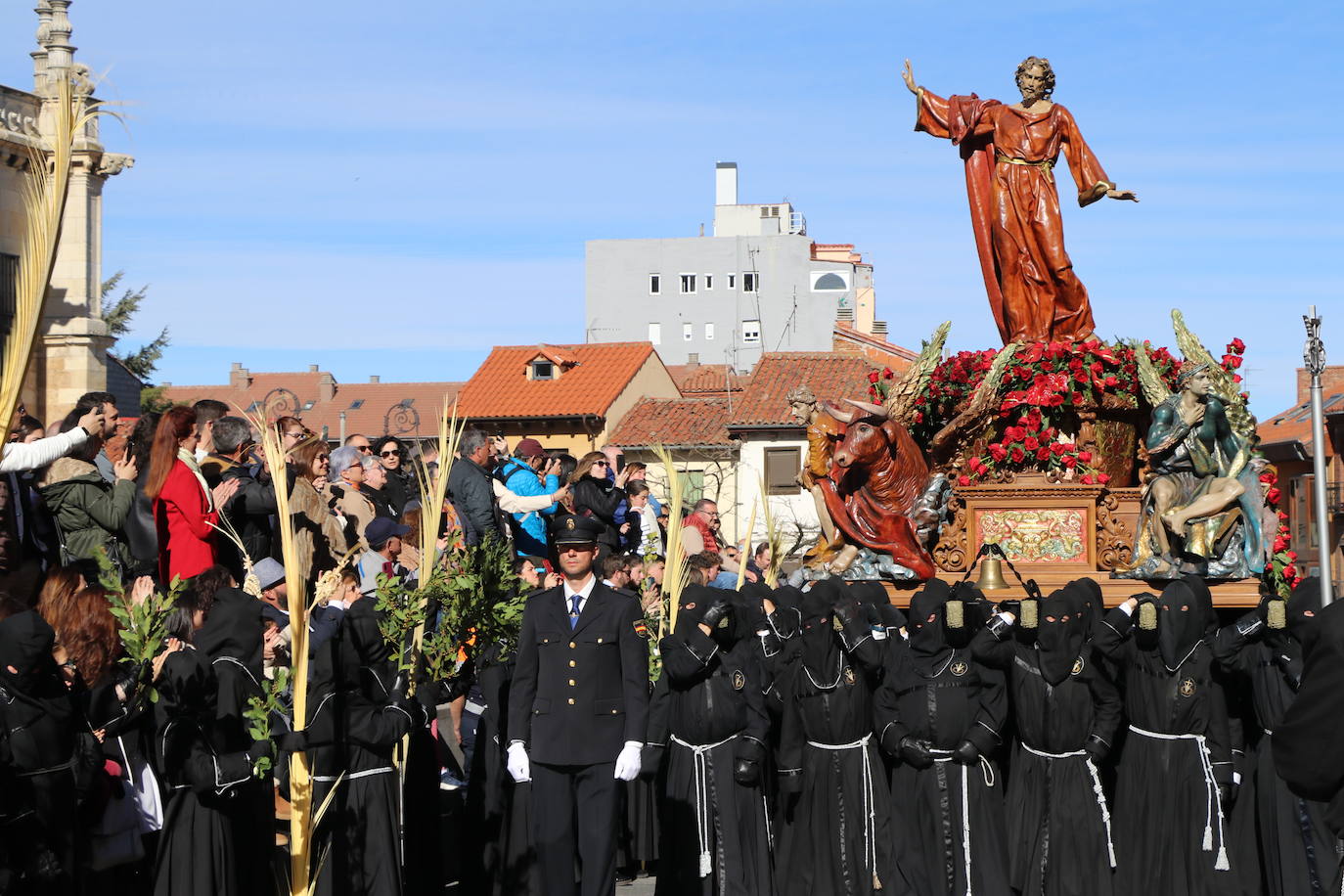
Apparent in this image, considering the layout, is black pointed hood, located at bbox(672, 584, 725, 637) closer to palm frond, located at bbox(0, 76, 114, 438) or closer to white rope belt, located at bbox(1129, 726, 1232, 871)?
white rope belt, located at bbox(1129, 726, 1232, 871)

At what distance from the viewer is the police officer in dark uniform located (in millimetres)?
8281

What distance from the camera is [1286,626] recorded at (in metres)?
9.10

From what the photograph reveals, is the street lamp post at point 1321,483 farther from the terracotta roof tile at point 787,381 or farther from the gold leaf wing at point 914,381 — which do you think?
the terracotta roof tile at point 787,381

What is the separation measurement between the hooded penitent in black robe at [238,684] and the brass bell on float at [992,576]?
4987 mm

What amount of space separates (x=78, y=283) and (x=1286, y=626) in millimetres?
19006

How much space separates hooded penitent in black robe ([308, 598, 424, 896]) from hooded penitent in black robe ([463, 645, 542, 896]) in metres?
1.56

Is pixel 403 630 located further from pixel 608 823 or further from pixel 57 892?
pixel 57 892

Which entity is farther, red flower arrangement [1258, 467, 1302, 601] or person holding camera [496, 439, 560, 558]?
person holding camera [496, 439, 560, 558]

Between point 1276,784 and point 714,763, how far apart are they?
3.05 meters

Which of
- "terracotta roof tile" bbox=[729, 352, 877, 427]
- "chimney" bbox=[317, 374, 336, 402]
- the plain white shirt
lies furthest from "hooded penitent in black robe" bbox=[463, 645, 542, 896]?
"chimney" bbox=[317, 374, 336, 402]

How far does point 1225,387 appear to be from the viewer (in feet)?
36.1

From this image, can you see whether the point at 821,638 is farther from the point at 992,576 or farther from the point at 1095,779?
the point at 1095,779

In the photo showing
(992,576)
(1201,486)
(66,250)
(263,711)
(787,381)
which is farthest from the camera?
(787,381)

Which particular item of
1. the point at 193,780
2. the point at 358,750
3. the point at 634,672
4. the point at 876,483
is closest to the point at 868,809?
the point at 634,672
